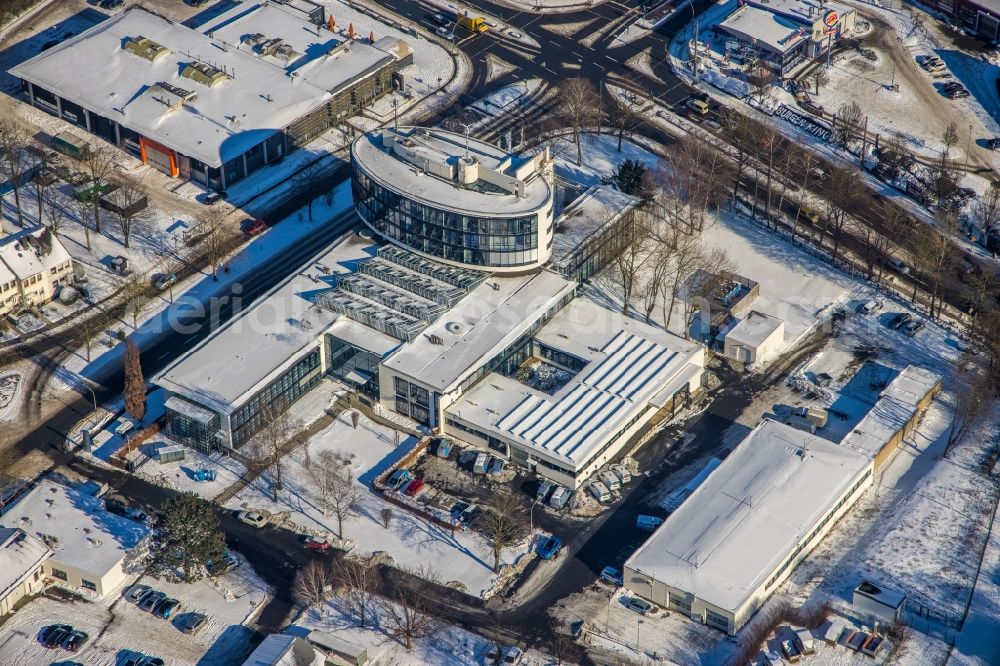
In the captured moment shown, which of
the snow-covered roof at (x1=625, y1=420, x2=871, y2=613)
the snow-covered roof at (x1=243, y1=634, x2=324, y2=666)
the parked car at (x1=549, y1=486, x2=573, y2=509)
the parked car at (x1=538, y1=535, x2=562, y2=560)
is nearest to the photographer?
the snow-covered roof at (x1=243, y1=634, x2=324, y2=666)

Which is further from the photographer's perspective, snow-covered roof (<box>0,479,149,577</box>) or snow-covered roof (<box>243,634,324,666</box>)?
snow-covered roof (<box>0,479,149,577</box>)

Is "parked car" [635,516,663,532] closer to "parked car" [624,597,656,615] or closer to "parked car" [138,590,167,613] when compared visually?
"parked car" [624,597,656,615]

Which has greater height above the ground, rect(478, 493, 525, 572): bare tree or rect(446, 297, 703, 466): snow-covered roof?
rect(446, 297, 703, 466): snow-covered roof

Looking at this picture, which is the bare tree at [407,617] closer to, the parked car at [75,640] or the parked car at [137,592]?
the parked car at [137,592]

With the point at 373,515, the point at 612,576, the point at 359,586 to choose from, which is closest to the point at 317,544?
the point at 373,515

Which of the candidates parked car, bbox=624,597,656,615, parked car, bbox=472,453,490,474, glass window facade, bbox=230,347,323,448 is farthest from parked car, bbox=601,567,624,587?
glass window facade, bbox=230,347,323,448

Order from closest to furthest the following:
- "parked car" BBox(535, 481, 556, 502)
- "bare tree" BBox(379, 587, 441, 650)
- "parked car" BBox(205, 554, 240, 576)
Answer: "bare tree" BBox(379, 587, 441, 650)
"parked car" BBox(205, 554, 240, 576)
"parked car" BBox(535, 481, 556, 502)

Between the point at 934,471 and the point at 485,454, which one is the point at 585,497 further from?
the point at 934,471

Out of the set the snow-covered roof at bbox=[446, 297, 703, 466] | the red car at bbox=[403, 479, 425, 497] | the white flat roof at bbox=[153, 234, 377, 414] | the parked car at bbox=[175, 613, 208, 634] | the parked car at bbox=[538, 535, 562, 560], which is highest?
the white flat roof at bbox=[153, 234, 377, 414]

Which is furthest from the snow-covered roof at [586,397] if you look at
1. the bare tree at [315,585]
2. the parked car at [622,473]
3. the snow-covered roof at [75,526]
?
the snow-covered roof at [75,526]
